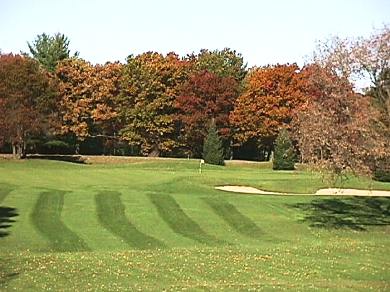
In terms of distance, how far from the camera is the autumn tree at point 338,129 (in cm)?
2475

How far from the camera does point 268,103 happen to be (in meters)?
71.2

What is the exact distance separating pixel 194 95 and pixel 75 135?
1314cm

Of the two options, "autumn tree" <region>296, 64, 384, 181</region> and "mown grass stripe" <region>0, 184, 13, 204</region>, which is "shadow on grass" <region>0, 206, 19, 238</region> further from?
"autumn tree" <region>296, 64, 384, 181</region>

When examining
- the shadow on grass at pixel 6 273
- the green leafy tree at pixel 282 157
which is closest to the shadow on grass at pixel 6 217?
the shadow on grass at pixel 6 273

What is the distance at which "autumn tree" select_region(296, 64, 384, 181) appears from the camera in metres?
24.8

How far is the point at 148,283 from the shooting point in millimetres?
14375

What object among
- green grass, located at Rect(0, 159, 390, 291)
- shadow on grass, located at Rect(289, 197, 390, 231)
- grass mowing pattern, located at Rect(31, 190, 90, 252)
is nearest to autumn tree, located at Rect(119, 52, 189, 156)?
green grass, located at Rect(0, 159, 390, 291)

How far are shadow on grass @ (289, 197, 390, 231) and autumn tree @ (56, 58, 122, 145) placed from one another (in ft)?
128

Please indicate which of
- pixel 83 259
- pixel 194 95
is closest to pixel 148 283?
pixel 83 259

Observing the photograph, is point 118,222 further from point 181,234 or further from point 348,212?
point 348,212

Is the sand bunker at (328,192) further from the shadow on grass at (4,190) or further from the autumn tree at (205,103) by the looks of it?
the autumn tree at (205,103)

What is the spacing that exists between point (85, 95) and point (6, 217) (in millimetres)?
45941

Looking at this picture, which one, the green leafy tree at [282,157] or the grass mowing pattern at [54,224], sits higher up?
the green leafy tree at [282,157]

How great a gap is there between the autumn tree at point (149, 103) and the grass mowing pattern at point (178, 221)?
38.2 metres
